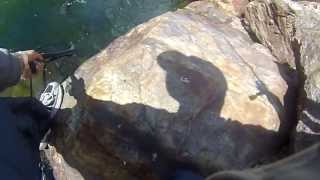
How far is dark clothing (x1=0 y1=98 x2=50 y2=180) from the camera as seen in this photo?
304 cm

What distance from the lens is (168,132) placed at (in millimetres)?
4715

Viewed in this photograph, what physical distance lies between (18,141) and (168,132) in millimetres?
1839

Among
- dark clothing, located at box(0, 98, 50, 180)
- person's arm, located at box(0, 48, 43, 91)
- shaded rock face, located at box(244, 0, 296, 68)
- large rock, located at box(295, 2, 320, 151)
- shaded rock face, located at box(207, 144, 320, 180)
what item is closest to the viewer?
shaded rock face, located at box(207, 144, 320, 180)

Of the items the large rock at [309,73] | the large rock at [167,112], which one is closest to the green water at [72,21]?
the large rock at [167,112]

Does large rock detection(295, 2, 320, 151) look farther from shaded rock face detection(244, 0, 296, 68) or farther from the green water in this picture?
the green water

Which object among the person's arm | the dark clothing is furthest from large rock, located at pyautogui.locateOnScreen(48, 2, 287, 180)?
the person's arm

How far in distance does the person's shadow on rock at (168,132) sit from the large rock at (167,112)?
0.01m

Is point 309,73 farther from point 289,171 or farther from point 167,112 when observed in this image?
point 289,171

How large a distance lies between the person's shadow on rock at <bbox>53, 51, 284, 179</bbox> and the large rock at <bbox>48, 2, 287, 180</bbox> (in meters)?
0.01

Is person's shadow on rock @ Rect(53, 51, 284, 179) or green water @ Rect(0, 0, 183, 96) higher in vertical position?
person's shadow on rock @ Rect(53, 51, 284, 179)

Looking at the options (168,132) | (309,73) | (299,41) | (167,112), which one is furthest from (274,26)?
(168,132)

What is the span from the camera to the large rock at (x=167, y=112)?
4.74 metres

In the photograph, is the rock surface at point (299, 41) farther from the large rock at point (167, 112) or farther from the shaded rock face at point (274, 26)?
the large rock at point (167, 112)

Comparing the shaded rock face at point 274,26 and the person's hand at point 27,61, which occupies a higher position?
the person's hand at point 27,61
